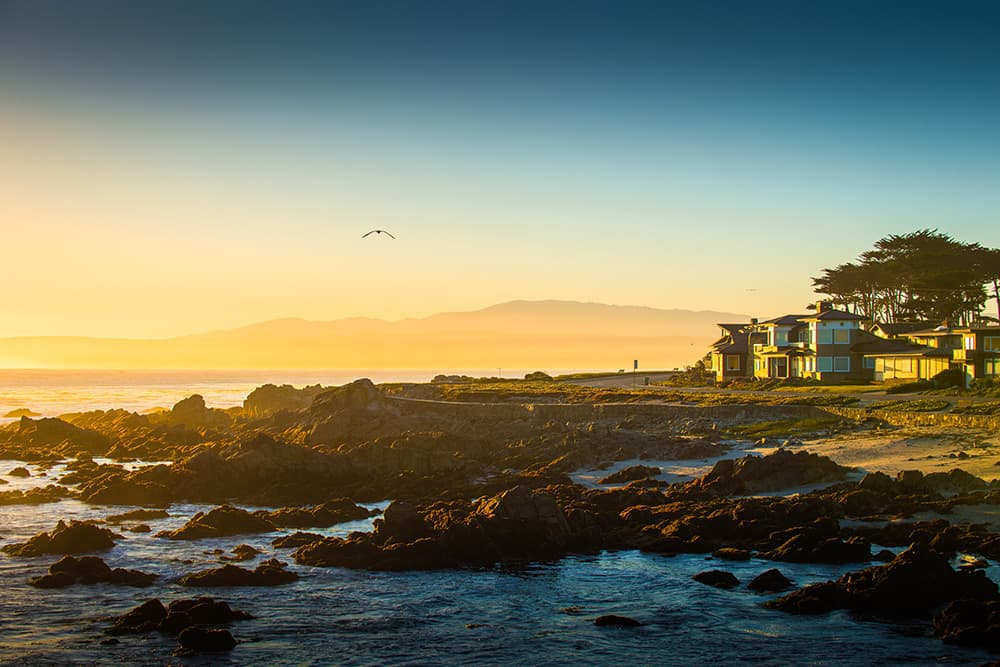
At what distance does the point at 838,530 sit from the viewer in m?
26.6

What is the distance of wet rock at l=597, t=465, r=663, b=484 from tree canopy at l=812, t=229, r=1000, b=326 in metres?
50.7

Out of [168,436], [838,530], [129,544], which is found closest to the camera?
[838,530]

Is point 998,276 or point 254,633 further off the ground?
point 998,276

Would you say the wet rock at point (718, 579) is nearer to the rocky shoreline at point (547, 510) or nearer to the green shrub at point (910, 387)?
the rocky shoreline at point (547, 510)

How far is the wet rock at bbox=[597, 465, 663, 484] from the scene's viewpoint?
126 ft

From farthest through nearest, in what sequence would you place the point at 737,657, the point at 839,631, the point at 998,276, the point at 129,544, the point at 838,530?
the point at 998,276 → the point at 129,544 → the point at 838,530 → the point at 839,631 → the point at 737,657

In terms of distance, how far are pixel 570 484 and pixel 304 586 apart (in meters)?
15.3

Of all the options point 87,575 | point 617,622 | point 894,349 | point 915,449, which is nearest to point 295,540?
point 87,575

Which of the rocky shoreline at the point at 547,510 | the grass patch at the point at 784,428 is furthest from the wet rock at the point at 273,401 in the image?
the grass patch at the point at 784,428

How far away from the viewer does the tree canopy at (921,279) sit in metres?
87.5

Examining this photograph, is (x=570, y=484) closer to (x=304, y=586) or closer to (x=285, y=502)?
(x=285, y=502)

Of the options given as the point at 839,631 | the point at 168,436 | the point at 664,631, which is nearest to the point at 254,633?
the point at 664,631

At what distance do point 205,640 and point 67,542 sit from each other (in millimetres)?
12204

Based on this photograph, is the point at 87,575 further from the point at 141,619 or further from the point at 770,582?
the point at 770,582
